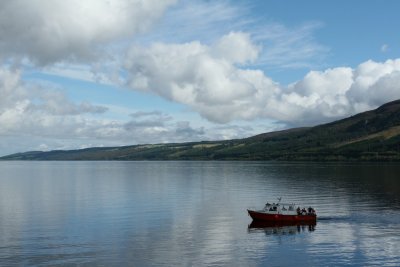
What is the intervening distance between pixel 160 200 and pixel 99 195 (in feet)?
93.0

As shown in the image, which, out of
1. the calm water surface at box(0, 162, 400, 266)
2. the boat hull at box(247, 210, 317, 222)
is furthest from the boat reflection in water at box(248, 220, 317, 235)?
the boat hull at box(247, 210, 317, 222)

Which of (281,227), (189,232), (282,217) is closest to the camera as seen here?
(189,232)

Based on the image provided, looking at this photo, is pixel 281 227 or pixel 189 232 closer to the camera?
pixel 189 232

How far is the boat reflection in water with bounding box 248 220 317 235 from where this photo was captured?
3714 inches

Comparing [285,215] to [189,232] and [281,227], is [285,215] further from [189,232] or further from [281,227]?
[189,232]

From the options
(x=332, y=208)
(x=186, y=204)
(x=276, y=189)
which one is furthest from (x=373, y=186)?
(x=186, y=204)

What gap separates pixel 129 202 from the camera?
144m

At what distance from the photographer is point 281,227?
99.3 metres

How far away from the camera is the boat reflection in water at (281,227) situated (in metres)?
94.3

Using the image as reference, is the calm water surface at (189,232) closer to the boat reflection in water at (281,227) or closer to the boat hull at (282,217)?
the boat reflection in water at (281,227)

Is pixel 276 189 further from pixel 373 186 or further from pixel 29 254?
pixel 29 254

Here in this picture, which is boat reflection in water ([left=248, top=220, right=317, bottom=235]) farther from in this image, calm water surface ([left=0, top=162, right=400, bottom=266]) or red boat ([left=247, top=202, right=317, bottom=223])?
red boat ([left=247, top=202, right=317, bottom=223])

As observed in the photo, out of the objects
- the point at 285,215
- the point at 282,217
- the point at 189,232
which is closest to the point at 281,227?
the point at 282,217

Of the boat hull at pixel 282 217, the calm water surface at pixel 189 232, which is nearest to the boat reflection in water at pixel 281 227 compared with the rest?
the calm water surface at pixel 189 232
